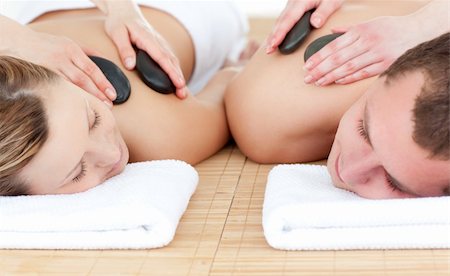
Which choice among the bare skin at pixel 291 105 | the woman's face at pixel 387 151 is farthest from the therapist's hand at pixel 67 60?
the woman's face at pixel 387 151

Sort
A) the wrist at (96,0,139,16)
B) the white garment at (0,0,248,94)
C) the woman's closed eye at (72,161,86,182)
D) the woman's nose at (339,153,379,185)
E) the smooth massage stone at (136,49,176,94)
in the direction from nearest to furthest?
the woman's nose at (339,153,379,185) → the woman's closed eye at (72,161,86,182) → the smooth massage stone at (136,49,176,94) → the wrist at (96,0,139,16) → the white garment at (0,0,248,94)

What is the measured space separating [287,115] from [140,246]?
21.8 inches

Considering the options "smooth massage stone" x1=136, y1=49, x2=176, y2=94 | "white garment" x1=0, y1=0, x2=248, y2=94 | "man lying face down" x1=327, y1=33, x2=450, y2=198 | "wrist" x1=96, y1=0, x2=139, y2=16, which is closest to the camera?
"man lying face down" x1=327, y1=33, x2=450, y2=198

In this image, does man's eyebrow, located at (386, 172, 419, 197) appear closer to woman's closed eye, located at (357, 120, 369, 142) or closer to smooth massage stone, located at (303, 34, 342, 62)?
woman's closed eye, located at (357, 120, 369, 142)

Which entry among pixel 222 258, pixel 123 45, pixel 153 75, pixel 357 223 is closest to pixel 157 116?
pixel 153 75

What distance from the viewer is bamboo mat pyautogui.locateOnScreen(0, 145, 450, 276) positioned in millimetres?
1256

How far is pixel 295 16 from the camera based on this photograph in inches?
70.7

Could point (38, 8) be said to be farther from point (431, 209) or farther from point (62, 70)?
point (431, 209)

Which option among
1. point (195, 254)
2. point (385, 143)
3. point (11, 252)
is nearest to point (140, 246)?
point (195, 254)

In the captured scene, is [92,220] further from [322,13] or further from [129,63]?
[322,13]

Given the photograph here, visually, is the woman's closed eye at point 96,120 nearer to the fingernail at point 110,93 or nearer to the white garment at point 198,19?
the fingernail at point 110,93

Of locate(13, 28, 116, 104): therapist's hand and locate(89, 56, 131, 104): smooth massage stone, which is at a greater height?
locate(13, 28, 116, 104): therapist's hand

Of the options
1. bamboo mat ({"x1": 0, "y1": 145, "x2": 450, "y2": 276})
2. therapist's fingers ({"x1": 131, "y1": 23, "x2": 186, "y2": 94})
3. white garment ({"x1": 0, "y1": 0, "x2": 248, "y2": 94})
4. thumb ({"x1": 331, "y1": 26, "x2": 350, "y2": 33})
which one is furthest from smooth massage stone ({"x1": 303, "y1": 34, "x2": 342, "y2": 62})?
white garment ({"x1": 0, "y1": 0, "x2": 248, "y2": 94})

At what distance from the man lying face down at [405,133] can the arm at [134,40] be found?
54 cm
